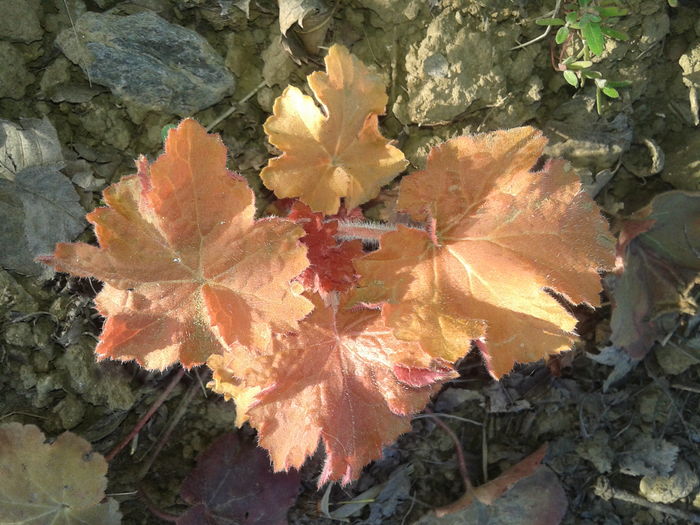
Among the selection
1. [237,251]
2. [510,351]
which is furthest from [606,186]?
[237,251]

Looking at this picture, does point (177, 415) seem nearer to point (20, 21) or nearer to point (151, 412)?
point (151, 412)

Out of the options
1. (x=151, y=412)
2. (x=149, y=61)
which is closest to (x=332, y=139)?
(x=149, y=61)

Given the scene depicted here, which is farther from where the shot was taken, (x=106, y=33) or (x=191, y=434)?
(x=191, y=434)

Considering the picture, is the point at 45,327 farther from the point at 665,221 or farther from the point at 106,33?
the point at 665,221

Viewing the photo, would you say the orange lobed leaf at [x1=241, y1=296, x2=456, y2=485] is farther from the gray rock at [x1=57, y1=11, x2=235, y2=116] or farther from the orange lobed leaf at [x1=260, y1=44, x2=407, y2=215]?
the gray rock at [x1=57, y1=11, x2=235, y2=116]

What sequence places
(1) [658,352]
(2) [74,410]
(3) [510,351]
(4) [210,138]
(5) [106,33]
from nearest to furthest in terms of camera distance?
(4) [210,138], (3) [510,351], (5) [106,33], (2) [74,410], (1) [658,352]

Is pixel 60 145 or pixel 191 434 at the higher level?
pixel 60 145

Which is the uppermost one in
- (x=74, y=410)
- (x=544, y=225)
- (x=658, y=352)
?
(x=544, y=225)

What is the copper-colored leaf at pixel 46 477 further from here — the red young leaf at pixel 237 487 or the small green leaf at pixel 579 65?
the small green leaf at pixel 579 65
